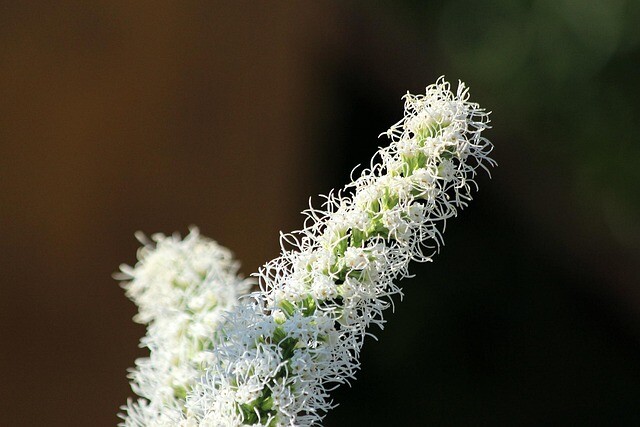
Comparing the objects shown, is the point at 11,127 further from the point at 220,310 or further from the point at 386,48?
the point at 220,310

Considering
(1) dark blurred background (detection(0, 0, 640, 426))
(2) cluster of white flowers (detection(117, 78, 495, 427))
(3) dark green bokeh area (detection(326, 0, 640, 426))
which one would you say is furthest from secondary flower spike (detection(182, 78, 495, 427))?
(3) dark green bokeh area (detection(326, 0, 640, 426))

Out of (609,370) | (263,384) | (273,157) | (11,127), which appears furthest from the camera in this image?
(609,370)

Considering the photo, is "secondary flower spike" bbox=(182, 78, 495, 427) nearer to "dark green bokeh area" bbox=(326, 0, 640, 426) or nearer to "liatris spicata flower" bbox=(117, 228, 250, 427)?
"liatris spicata flower" bbox=(117, 228, 250, 427)

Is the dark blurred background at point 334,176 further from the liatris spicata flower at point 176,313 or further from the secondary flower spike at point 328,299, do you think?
the secondary flower spike at point 328,299

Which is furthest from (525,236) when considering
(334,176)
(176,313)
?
(176,313)

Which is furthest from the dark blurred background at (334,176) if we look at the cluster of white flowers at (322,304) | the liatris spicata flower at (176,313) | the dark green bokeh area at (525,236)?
the cluster of white flowers at (322,304)

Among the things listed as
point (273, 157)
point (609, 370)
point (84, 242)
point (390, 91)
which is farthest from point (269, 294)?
point (609, 370)
